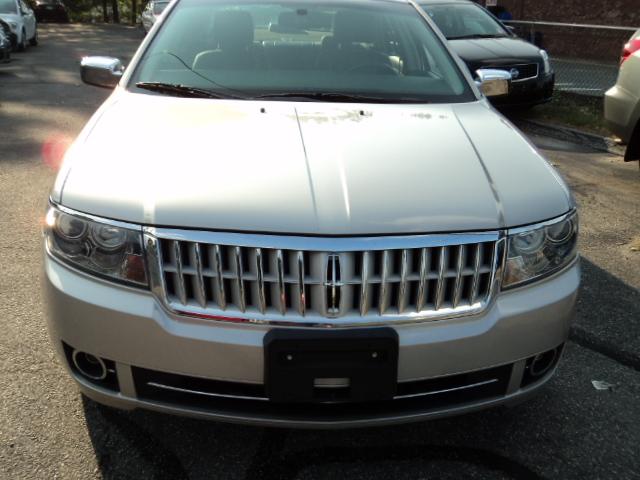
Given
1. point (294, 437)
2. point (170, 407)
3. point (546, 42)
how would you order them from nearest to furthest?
point (170, 407), point (294, 437), point (546, 42)

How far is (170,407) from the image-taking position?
2.10m

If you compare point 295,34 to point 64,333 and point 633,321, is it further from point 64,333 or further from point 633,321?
point 633,321

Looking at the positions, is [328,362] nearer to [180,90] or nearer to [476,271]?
[476,271]

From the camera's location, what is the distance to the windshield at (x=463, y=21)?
9312mm

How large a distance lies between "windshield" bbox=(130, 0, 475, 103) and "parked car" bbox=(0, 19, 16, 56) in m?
11.3

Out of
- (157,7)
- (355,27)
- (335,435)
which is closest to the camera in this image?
(335,435)

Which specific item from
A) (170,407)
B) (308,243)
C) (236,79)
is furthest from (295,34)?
(170,407)

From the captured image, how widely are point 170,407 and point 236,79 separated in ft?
5.43

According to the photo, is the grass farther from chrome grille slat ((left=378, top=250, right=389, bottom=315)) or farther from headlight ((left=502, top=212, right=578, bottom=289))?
chrome grille slat ((left=378, top=250, right=389, bottom=315))

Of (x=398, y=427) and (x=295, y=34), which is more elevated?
(x=295, y=34)

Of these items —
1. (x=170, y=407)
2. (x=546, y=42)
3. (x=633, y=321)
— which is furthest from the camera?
(x=546, y=42)

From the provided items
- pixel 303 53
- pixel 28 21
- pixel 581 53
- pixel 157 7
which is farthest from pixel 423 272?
pixel 157 7

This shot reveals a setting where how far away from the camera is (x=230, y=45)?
3.38 metres

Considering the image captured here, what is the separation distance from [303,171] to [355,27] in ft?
5.58
